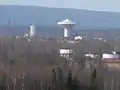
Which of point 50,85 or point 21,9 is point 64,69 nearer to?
point 50,85

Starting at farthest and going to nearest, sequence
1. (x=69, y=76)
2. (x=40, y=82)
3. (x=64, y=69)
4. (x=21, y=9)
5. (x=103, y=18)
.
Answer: (x=103, y=18) → (x=21, y=9) → (x=64, y=69) → (x=69, y=76) → (x=40, y=82)

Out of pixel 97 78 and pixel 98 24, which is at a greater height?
pixel 98 24

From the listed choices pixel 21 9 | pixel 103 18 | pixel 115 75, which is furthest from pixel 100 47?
pixel 103 18

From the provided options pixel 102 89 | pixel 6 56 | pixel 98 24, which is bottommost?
pixel 102 89

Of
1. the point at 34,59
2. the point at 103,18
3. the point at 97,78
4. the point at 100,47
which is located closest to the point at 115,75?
the point at 97,78

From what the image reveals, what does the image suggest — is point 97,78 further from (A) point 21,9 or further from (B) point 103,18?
(B) point 103,18

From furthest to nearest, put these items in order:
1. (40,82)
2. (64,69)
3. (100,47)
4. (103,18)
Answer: (103,18), (100,47), (64,69), (40,82)

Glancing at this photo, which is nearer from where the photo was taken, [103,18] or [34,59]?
[34,59]

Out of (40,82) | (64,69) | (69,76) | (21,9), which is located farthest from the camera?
(21,9)

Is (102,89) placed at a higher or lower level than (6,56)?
lower
